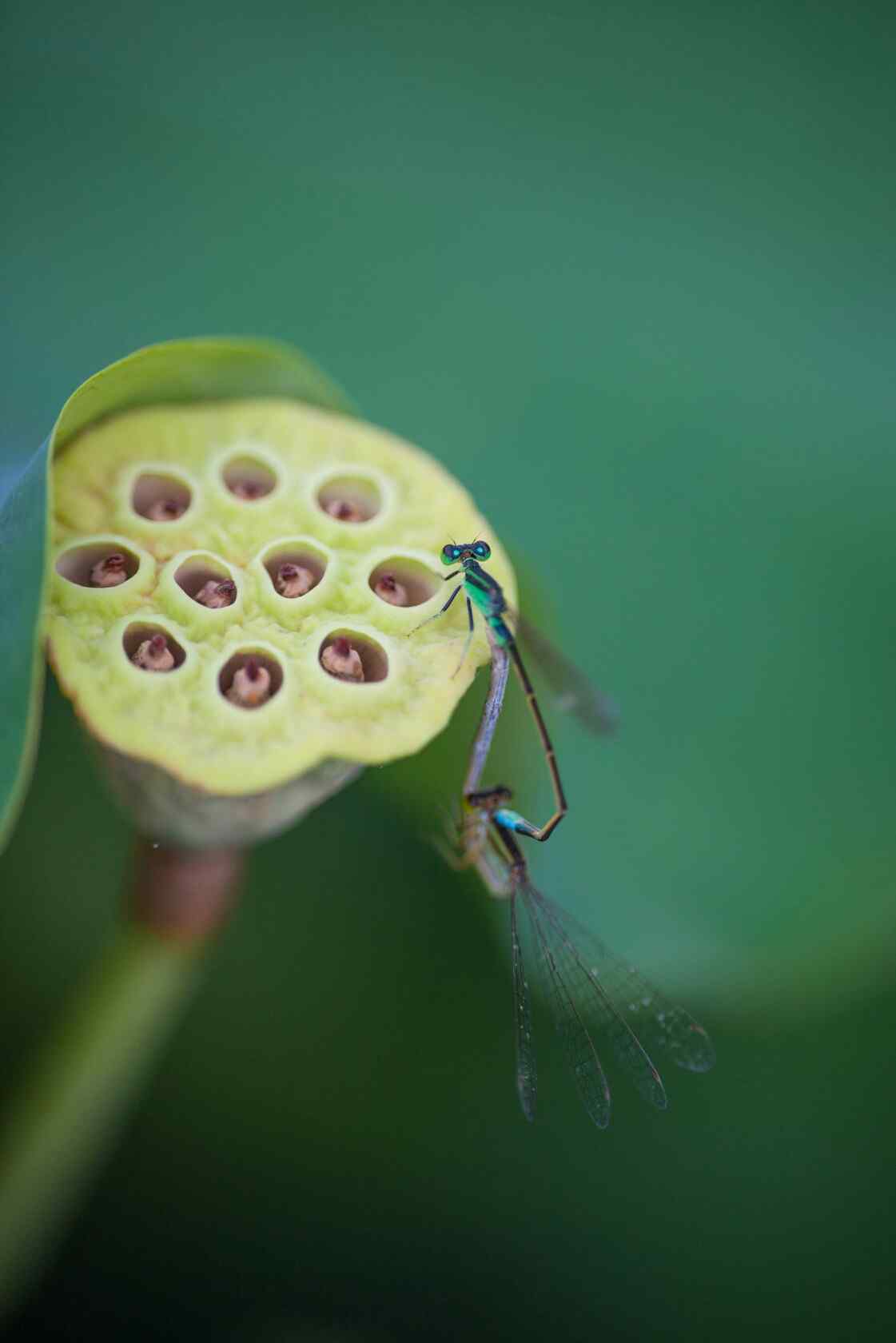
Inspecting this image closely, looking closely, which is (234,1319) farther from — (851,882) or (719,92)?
(719,92)

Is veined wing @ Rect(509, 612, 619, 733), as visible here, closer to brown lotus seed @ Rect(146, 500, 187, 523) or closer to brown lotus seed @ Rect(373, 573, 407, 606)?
brown lotus seed @ Rect(373, 573, 407, 606)

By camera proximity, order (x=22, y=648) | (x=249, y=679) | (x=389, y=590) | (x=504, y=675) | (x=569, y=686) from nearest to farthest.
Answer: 1. (x=22, y=648)
2. (x=249, y=679)
3. (x=389, y=590)
4. (x=504, y=675)
5. (x=569, y=686)

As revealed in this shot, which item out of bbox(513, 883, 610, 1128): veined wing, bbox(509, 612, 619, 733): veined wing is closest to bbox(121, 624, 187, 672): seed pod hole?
bbox(509, 612, 619, 733): veined wing

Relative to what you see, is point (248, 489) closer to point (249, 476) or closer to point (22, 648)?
point (249, 476)

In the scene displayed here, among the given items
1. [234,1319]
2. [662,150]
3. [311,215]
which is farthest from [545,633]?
[234,1319]

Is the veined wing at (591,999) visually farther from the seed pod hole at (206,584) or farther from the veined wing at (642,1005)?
the seed pod hole at (206,584)

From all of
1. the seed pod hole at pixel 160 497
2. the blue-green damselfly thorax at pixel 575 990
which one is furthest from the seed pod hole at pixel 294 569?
the blue-green damselfly thorax at pixel 575 990


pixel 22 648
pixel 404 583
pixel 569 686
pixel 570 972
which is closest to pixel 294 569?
pixel 404 583
